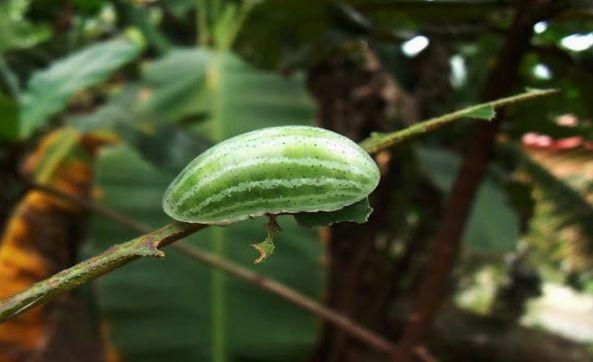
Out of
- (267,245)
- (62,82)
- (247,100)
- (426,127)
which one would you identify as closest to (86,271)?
(267,245)

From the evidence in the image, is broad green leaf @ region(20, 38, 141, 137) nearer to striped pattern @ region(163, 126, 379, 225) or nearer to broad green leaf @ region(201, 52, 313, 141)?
broad green leaf @ region(201, 52, 313, 141)

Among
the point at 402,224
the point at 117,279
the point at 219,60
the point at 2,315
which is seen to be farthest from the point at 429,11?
the point at 402,224

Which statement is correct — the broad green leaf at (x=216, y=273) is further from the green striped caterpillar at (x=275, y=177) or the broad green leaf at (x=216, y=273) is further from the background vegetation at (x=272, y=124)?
the green striped caterpillar at (x=275, y=177)

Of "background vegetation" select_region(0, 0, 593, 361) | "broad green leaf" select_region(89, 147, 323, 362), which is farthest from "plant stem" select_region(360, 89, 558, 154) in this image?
"broad green leaf" select_region(89, 147, 323, 362)

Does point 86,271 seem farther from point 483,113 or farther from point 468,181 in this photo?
point 468,181

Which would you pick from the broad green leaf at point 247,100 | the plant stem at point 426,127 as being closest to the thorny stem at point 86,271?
the plant stem at point 426,127

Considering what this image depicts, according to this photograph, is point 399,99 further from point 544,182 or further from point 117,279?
point 117,279
